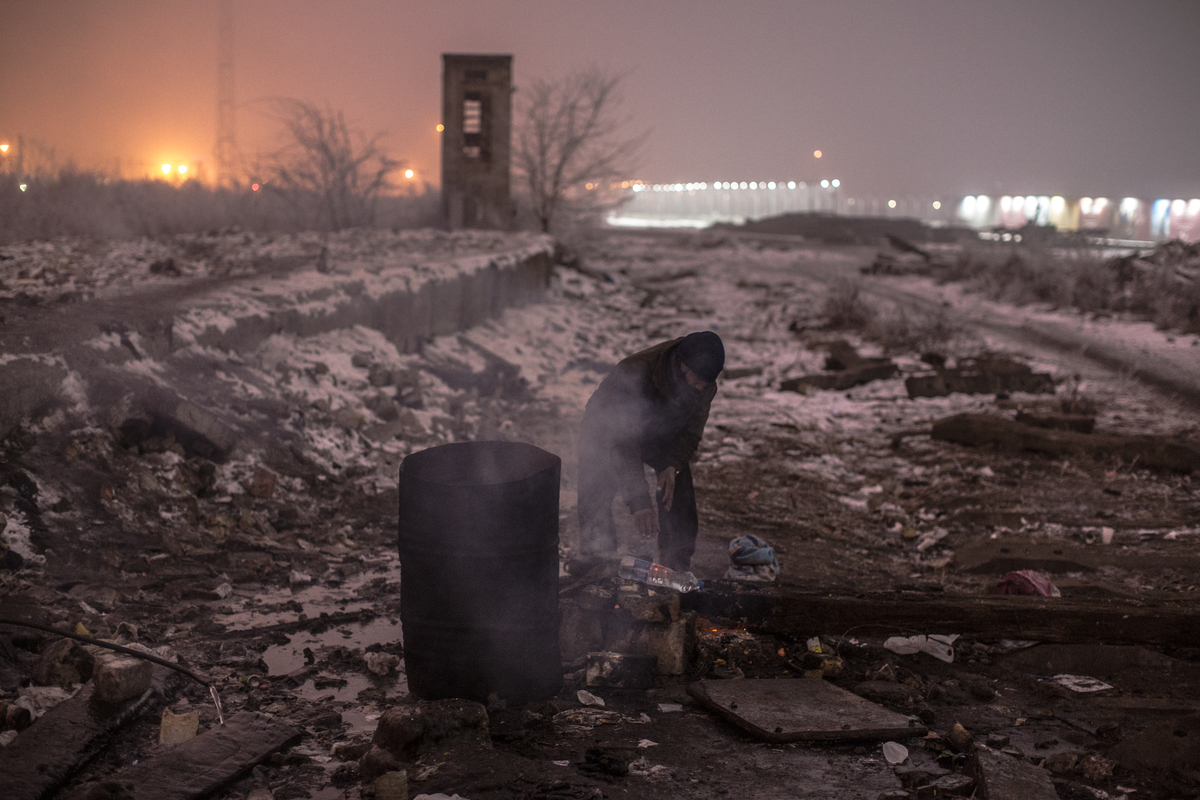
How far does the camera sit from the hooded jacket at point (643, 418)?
12.0 ft

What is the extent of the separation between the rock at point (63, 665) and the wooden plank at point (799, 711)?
2.01 m

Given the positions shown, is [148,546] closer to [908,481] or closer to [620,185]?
[908,481]

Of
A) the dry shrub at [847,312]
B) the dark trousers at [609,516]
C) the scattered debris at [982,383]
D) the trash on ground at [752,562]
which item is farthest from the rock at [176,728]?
the dry shrub at [847,312]

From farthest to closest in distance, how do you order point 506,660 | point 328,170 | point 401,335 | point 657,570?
1. point 328,170
2. point 401,335
3. point 657,570
4. point 506,660

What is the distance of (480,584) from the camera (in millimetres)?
2838

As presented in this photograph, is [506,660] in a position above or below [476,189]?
below

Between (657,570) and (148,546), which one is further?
(148,546)

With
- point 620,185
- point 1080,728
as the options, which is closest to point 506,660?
point 1080,728

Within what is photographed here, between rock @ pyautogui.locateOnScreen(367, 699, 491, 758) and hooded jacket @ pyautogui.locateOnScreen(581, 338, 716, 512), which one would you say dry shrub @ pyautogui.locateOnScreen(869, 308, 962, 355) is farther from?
rock @ pyautogui.locateOnScreen(367, 699, 491, 758)

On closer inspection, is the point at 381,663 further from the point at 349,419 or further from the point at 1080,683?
the point at 349,419

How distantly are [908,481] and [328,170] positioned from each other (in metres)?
15.4

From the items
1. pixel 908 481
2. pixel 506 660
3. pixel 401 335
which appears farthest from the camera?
pixel 401 335

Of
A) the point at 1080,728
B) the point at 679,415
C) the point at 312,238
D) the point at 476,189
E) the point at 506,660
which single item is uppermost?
the point at 476,189

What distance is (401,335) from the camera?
26.3 feet
